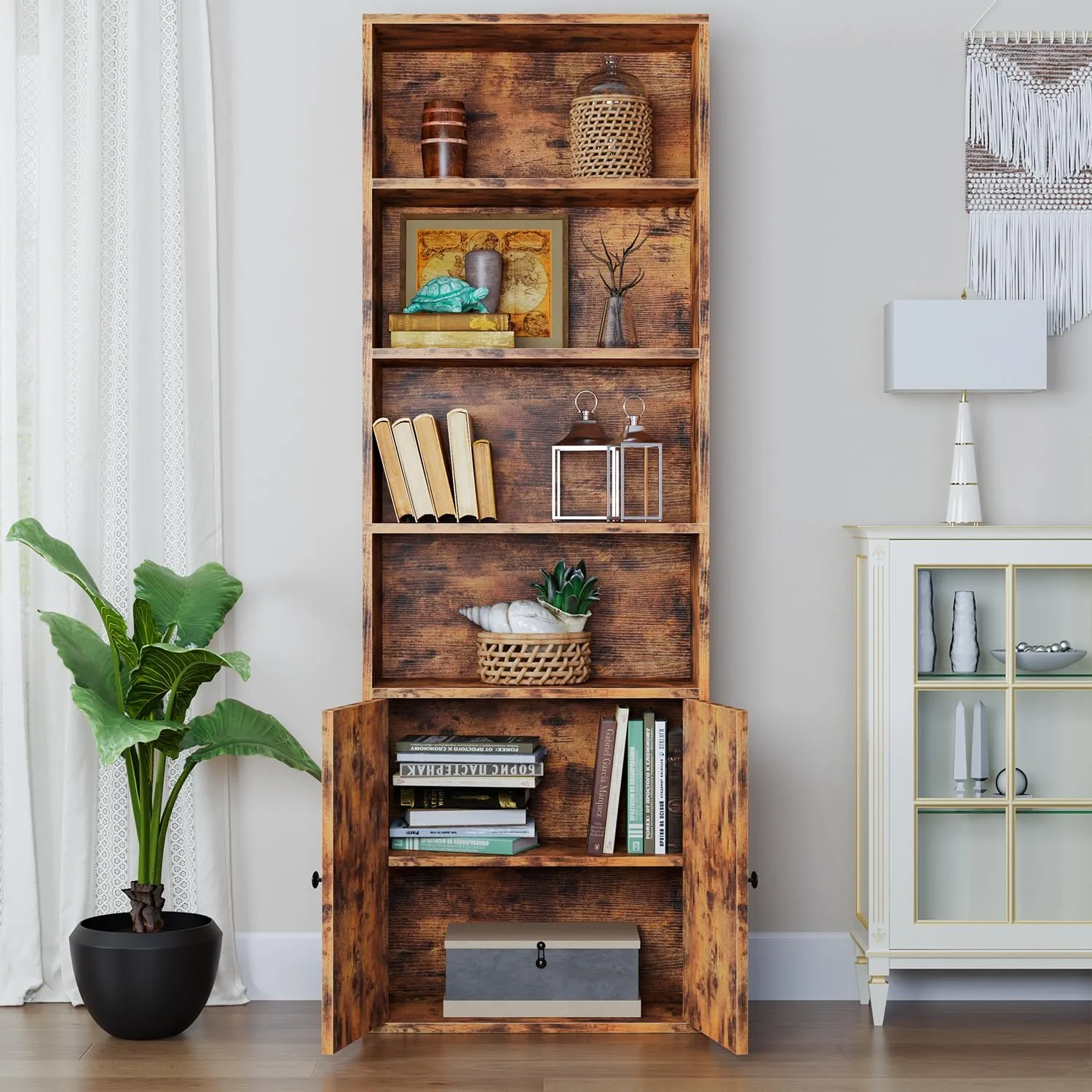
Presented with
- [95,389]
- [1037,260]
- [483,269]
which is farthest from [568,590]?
[1037,260]

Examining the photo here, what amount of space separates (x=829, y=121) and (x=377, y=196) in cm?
112

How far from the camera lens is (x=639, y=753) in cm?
274

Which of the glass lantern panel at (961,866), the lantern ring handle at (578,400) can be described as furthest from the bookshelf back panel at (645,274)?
the glass lantern panel at (961,866)

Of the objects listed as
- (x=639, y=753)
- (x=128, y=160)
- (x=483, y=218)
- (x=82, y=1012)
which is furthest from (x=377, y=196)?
(x=82, y=1012)

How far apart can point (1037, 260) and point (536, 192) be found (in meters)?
1.25

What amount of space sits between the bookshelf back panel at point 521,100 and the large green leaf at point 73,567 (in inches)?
46.3

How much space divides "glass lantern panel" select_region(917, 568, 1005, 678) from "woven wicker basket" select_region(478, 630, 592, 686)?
2.58ft

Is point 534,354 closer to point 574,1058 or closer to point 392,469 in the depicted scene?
point 392,469

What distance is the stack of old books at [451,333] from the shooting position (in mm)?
2723

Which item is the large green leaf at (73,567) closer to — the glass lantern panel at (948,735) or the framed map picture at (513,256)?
the framed map picture at (513,256)

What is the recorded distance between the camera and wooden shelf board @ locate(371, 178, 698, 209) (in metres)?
2.69

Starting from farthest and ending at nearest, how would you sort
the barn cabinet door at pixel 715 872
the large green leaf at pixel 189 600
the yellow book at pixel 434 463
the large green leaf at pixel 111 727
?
the yellow book at pixel 434 463
the large green leaf at pixel 189 600
the barn cabinet door at pixel 715 872
the large green leaf at pixel 111 727

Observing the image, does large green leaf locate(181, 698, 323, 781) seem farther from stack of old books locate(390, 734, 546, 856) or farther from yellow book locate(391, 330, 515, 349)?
yellow book locate(391, 330, 515, 349)

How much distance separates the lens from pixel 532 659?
2682 mm
